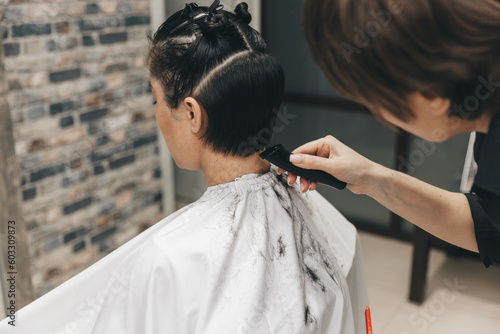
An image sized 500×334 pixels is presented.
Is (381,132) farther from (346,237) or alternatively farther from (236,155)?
(236,155)

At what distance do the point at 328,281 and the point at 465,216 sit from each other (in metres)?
0.38

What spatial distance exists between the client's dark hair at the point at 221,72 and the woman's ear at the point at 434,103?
1.62 feet

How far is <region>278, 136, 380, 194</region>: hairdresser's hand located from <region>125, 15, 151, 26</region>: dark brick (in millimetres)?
1575

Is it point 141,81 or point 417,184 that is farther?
point 141,81

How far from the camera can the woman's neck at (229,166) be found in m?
1.25

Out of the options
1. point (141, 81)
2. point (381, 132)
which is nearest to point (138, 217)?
point (141, 81)

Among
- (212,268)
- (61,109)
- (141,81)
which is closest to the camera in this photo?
(212,268)

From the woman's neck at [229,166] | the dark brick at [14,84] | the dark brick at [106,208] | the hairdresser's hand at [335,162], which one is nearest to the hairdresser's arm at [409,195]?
the hairdresser's hand at [335,162]

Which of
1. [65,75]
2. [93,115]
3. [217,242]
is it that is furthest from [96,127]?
[217,242]

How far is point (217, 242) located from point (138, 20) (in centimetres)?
177

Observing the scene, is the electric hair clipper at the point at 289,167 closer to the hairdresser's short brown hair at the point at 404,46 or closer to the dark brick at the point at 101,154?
the hairdresser's short brown hair at the point at 404,46

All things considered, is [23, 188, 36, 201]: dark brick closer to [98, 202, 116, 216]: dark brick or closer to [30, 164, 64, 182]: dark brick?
[30, 164, 64, 182]: dark brick

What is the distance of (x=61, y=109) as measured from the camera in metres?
2.20

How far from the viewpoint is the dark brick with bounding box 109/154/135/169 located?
253 centimetres
